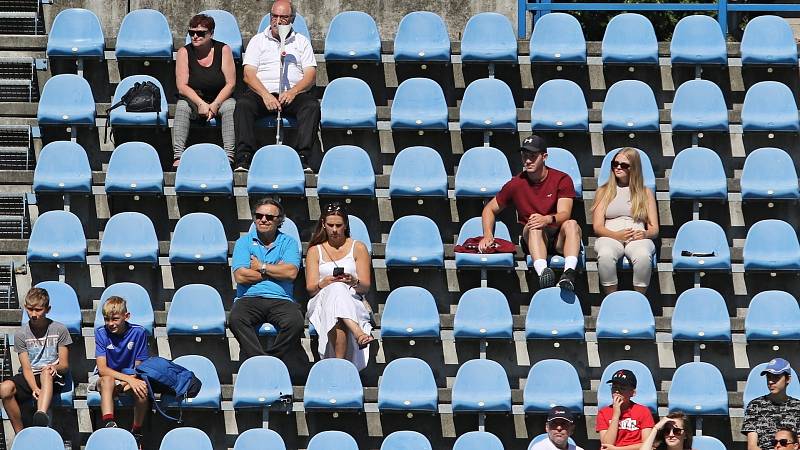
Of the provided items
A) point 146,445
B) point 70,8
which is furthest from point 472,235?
point 70,8

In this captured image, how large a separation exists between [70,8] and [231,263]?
10.8ft

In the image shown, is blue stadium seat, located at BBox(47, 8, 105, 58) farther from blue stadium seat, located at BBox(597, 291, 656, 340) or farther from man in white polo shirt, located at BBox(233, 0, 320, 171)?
blue stadium seat, located at BBox(597, 291, 656, 340)

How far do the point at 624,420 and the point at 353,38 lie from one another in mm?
3813

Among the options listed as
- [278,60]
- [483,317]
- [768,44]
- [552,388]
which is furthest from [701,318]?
[278,60]

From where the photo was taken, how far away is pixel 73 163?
1153 cm

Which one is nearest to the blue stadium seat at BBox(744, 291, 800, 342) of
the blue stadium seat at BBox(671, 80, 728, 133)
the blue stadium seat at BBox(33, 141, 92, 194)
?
the blue stadium seat at BBox(671, 80, 728, 133)

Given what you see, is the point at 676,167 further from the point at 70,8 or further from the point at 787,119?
the point at 70,8

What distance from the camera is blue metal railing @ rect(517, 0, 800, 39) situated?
1237cm

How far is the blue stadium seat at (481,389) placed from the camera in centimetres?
1041

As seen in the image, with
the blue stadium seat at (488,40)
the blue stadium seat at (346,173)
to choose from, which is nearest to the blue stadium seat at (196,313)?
the blue stadium seat at (346,173)

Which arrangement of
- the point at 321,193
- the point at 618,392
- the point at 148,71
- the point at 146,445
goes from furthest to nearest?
the point at 148,71 → the point at 321,193 → the point at 146,445 → the point at 618,392

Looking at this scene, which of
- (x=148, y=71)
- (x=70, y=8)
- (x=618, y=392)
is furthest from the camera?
(x=70, y=8)

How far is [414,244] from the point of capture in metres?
11.1

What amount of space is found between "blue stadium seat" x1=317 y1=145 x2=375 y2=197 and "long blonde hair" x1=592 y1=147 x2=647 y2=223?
4.83 feet
